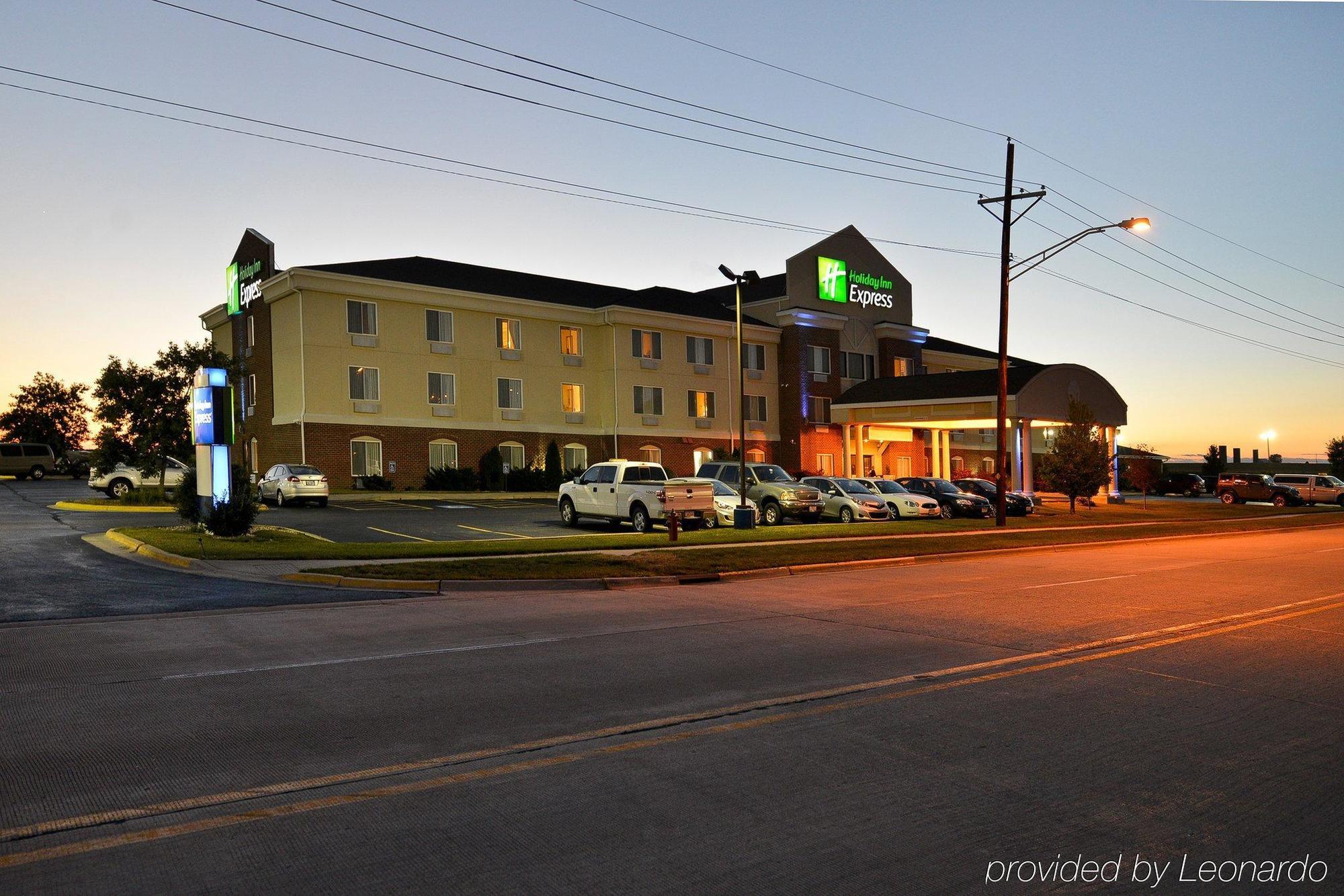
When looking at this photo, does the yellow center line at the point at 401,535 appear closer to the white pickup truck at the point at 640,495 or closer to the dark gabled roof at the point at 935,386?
the white pickup truck at the point at 640,495

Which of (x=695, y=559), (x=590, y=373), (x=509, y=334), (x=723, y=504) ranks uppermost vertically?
(x=509, y=334)

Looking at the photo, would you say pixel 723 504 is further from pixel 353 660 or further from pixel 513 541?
pixel 353 660

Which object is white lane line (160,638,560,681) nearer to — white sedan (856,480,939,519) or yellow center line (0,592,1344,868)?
yellow center line (0,592,1344,868)

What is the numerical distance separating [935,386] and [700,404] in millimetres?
13327

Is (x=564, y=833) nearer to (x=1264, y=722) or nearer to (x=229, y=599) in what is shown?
(x=1264, y=722)

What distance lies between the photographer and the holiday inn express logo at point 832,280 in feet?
198

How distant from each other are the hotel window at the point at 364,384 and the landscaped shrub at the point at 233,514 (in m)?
22.0

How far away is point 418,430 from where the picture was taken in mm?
45125

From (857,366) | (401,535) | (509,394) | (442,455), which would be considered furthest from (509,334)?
(401,535)

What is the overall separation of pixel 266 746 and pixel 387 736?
29.3 inches

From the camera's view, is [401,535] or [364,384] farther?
[364,384]

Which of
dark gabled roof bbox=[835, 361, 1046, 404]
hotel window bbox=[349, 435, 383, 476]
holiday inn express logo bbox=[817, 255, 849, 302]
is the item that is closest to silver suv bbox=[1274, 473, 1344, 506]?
dark gabled roof bbox=[835, 361, 1046, 404]

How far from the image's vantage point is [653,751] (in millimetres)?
6000

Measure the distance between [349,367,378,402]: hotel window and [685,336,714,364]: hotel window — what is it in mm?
18391
